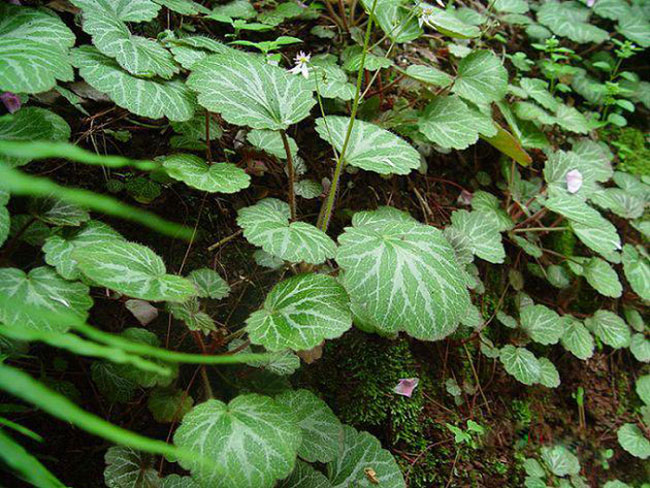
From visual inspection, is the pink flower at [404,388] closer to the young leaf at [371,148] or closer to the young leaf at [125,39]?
the young leaf at [371,148]

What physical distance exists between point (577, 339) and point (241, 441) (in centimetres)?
151

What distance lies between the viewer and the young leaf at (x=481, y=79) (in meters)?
1.80

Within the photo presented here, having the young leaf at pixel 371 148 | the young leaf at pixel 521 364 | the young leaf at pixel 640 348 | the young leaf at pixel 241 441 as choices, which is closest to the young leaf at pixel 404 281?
the young leaf at pixel 371 148

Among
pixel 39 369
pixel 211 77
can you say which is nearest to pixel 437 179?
pixel 211 77

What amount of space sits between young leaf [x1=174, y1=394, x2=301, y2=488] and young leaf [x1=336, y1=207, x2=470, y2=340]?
12.8 inches

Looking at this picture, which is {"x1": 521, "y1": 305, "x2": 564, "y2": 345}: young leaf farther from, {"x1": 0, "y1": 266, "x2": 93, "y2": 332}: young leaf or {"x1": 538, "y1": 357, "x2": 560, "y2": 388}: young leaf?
{"x1": 0, "y1": 266, "x2": 93, "y2": 332}: young leaf

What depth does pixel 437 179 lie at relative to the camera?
198cm

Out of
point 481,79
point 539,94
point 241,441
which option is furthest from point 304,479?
point 539,94

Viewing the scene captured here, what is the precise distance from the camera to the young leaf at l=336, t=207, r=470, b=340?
1058 millimetres

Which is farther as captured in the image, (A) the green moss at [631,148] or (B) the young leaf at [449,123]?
(A) the green moss at [631,148]

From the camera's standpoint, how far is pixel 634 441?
1.83 metres

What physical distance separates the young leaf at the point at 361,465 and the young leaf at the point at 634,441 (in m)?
1.20

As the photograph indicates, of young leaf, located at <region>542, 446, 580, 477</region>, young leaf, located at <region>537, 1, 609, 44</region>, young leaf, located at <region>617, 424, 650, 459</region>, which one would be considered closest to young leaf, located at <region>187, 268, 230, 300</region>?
young leaf, located at <region>542, 446, 580, 477</region>

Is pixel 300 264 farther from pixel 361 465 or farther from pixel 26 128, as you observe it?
pixel 26 128
